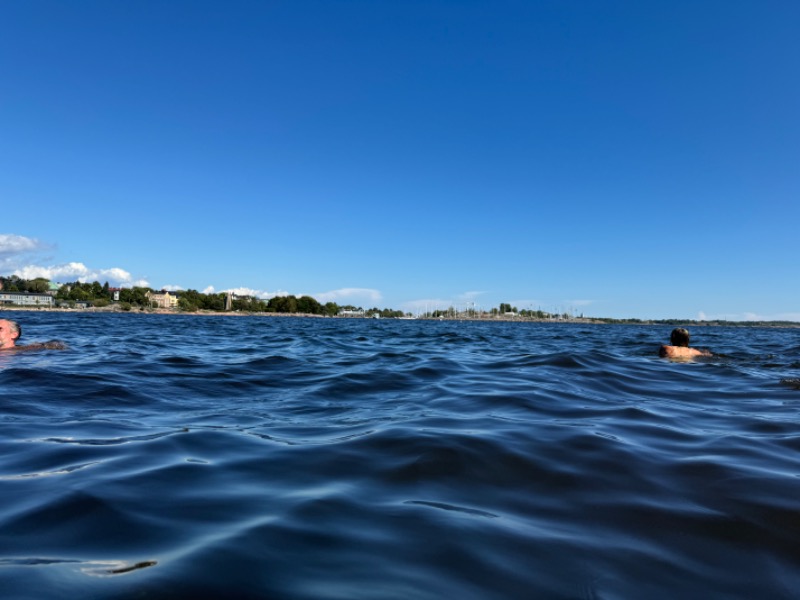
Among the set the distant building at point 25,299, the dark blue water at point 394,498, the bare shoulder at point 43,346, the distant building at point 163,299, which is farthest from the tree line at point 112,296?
the dark blue water at point 394,498

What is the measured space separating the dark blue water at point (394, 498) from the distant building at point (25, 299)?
17313cm

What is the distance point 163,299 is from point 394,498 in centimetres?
20717

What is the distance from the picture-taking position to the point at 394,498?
311cm

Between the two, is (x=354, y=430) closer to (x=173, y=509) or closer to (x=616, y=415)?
(x=173, y=509)

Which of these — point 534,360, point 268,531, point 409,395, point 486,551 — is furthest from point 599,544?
point 534,360

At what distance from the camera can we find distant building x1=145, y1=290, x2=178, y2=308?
598 ft

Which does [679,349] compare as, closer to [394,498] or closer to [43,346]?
[394,498]

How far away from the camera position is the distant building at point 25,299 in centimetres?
14300

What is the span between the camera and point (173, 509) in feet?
9.24

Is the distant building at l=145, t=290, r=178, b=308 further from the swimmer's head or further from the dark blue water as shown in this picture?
the dark blue water

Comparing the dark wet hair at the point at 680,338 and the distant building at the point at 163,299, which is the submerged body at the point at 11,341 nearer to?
the dark wet hair at the point at 680,338

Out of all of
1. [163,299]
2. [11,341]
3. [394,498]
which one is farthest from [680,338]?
[163,299]

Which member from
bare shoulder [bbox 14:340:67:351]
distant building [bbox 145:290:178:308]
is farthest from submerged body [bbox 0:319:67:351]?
distant building [bbox 145:290:178:308]

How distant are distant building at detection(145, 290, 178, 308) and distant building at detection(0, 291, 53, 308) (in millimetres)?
34516
